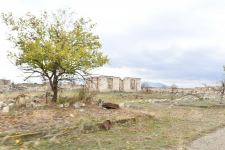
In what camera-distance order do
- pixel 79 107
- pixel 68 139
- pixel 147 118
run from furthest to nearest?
1. pixel 79 107
2. pixel 147 118
3. pixel 68 139

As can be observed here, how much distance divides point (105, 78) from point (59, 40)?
112 feet

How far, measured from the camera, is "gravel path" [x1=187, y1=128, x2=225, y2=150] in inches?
481

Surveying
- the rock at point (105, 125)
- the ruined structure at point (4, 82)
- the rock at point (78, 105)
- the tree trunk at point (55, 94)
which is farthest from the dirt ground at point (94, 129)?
the ruined structure at point (4, 82)

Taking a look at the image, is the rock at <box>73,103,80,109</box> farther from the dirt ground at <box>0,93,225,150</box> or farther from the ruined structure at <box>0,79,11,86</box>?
the ruined structure at <box>0,79,11,86</box>

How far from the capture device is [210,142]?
13266 millimetres

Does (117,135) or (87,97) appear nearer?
(117,135)

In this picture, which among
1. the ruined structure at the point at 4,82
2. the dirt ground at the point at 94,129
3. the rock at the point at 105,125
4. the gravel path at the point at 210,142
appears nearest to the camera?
the dirt ground at the point at 94,129

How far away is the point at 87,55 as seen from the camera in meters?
21.1

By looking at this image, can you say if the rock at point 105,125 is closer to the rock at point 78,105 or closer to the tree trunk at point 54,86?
the rock at point 78,105

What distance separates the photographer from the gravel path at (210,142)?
12211mm

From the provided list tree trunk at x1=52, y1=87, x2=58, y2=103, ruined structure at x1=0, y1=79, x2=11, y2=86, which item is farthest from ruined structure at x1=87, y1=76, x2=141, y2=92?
tree trunk at x1=52, y1=87, x2=58, y2=103

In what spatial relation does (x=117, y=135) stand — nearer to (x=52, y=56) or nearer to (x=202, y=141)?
(x=202, y=141)

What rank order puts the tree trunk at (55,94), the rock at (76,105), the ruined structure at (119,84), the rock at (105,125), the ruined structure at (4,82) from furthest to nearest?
the ruined structure at (119,84) → the ruined structure at (4,82) → the tree trunk at (55,94) → the rock at (76,105) → the rock at (105,125)

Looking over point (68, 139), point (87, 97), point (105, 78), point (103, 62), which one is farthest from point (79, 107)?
point (105, 78)
